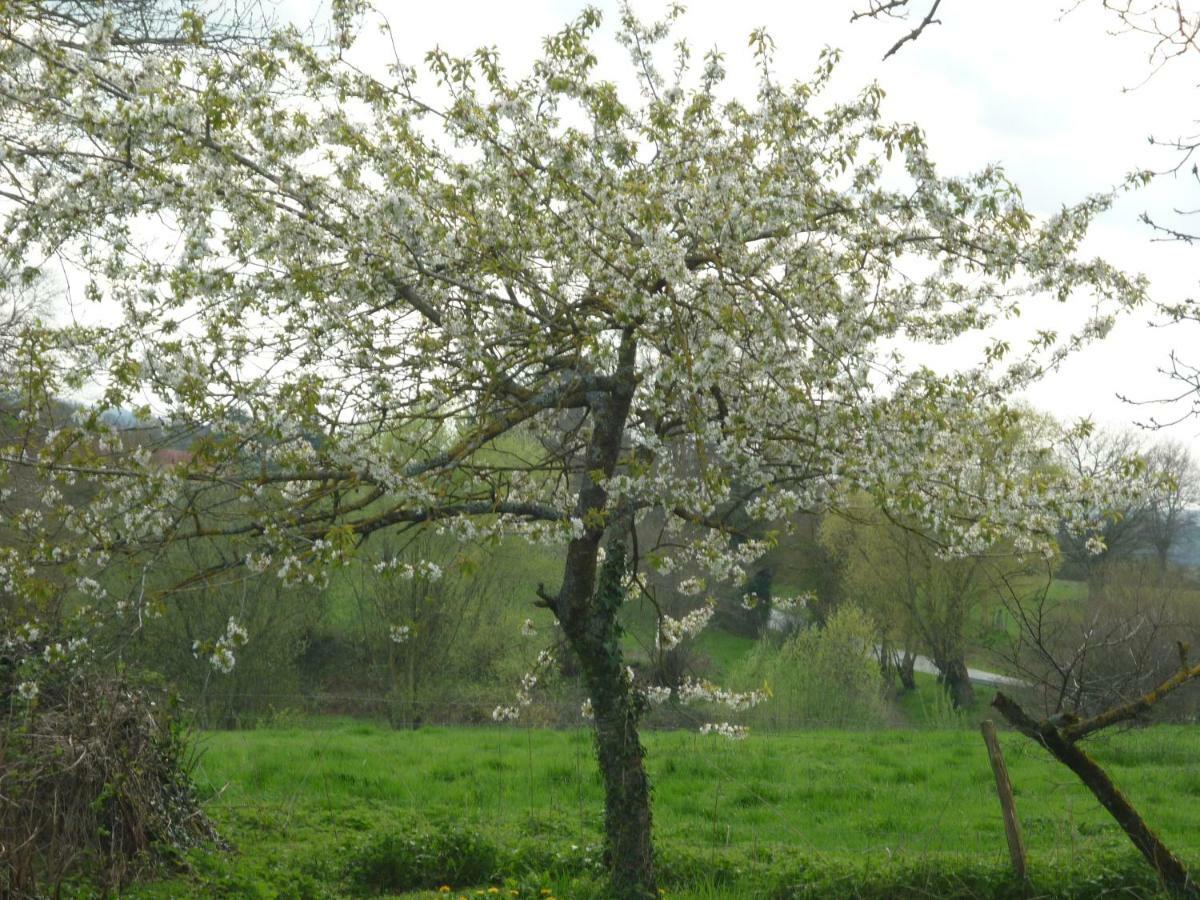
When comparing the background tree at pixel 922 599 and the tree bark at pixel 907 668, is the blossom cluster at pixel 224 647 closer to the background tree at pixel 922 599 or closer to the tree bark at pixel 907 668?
the background tree at pixel 922 599

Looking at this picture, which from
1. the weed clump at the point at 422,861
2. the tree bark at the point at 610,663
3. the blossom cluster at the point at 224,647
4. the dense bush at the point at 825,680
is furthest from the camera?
the dense bush at the point at 825,680

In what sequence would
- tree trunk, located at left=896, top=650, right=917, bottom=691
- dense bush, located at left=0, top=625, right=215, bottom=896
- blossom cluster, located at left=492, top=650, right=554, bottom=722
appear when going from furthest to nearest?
tree trunk, located at left=896, top=650, right=917, bottom=691, blossom cluster, located at left=492, top=650, right=554, bottom=722, dense bush, located at left=0, top=625, right=215, bottom=896

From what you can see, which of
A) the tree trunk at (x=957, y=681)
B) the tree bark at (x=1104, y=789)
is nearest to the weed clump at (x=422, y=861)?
the tree bark at (x=1104, y=789)

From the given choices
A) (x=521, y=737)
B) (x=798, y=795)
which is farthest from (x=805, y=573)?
(x=798, y=795)

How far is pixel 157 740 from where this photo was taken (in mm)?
6129

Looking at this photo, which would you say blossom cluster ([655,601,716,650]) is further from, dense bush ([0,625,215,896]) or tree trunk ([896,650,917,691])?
tree trunk ([896,650,917,691])

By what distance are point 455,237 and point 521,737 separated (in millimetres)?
8580

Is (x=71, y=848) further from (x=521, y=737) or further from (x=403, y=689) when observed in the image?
(x=403, y=689)

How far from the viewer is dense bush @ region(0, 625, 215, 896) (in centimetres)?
498

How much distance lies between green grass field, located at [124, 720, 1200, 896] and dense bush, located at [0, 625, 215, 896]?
314 mm

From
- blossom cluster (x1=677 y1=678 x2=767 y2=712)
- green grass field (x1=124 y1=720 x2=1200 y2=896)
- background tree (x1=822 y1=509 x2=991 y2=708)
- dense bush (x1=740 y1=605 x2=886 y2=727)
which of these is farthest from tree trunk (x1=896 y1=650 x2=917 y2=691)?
blossom cluster (x1=677 y1=678 x2=767 y2=712)

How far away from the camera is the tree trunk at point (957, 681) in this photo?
915 inches

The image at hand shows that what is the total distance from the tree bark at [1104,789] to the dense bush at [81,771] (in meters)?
4.21

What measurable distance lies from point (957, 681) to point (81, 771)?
70.2 ft
